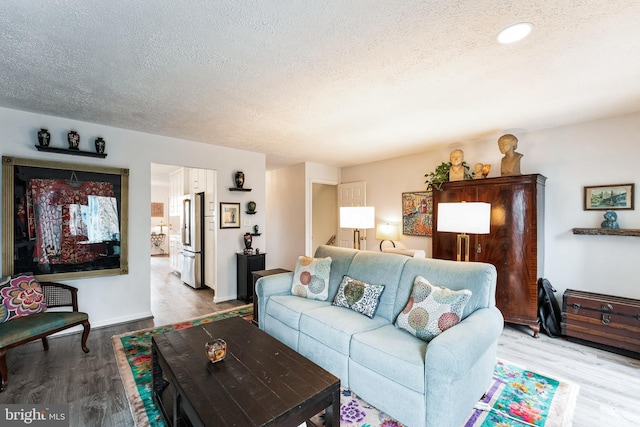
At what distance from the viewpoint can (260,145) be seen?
170 inches

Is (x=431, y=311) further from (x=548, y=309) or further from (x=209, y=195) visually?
(x=209, y=195)

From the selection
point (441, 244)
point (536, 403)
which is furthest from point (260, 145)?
point (536, 403)

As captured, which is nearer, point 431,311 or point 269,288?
point 431,311

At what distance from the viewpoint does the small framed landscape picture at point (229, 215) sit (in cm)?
446

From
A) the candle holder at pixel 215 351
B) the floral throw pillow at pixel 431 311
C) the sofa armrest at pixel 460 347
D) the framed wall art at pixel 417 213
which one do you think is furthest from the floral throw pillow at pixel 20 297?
the framed wall art at pixel 417 213

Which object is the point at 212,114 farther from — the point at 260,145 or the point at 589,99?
the point at 589,99

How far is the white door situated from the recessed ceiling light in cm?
395

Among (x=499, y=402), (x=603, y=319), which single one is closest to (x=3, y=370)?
(x=499, y=402)

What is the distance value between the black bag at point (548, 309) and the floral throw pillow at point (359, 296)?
2.13 m

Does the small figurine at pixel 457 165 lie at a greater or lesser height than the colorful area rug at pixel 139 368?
greater

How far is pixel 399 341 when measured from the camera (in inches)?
74.4

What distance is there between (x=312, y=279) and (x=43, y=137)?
10.5 ft

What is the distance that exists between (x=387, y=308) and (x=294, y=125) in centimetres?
230

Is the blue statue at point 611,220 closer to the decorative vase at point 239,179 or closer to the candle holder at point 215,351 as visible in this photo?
the candle holder at point 215,351
